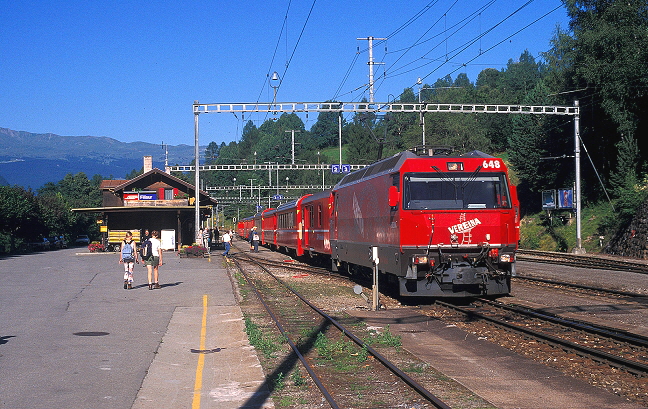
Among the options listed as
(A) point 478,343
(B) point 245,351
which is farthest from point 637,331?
(B) point 245,351

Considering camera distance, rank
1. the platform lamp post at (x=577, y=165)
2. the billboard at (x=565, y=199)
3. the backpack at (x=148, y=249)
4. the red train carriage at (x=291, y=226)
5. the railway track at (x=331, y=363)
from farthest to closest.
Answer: the billboard at (x=565, y=199) → the red train carriage at (x=291, y=226) → the platform lamp post at (x=577, y=165) → the backpack at (x=148, y=249) → the railway track at (x=331, y=363)

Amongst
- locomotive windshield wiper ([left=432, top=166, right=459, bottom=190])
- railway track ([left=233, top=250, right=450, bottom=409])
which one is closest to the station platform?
railway track ([left=233, top=250, right=450, bottom=409])

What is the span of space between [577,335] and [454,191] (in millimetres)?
4783

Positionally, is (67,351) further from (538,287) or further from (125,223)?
(125,223)

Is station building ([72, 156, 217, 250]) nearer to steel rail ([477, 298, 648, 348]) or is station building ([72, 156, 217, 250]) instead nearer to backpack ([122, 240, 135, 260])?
backpack ([122, 240, 135, 260])

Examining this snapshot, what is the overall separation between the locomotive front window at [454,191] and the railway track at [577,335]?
7.50ft

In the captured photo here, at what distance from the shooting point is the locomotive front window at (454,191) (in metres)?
14.9

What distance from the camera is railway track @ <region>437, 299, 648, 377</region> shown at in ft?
29.7

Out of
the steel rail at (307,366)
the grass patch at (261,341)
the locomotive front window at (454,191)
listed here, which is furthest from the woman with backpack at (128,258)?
the locomotive front window at (454,191)

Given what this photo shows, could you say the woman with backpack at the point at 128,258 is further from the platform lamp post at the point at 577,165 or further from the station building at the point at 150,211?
the station building at the point at 150,211

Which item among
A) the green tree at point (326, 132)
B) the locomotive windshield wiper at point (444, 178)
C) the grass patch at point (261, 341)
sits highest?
the green tree at point (326, 132)

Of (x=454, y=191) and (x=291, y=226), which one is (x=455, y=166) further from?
(x=291, y=226)

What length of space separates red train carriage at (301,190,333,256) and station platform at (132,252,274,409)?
11.7m

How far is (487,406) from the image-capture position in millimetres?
7086
